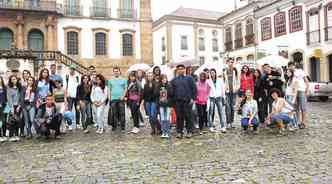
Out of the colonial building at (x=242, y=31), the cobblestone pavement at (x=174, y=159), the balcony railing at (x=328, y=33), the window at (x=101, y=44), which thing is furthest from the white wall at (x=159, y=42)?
the cobblestone pavement at (x=174, y=159)

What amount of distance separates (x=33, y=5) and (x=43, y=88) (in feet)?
Answer: 80.4

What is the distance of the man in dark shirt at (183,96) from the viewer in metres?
9.00

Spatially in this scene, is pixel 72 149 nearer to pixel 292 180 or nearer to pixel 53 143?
pixel 53 143

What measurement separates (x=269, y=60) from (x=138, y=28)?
22759 mm

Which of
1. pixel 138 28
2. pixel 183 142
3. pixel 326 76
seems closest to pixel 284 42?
pixel 326 76

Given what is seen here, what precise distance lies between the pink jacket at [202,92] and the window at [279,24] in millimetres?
22371

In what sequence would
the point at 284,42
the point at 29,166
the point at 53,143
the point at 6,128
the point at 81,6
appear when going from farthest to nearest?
the point at 81,6
the point at 284,42
the point at 6,128
the point at 53,143
the point at 29,166

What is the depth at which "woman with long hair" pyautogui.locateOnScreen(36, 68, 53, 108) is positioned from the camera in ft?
31.8

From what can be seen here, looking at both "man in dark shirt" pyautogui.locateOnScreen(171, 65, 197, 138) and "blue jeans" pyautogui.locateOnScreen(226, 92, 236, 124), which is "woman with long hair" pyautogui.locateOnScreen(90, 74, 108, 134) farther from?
"blue jeans" pyautogui.locateOnScreen(226, 92, 236, 124)

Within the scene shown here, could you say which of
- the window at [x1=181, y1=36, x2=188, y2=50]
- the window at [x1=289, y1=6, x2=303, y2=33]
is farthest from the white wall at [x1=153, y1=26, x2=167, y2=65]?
the window at [x1=289, y1=6, x2=303, y2=33]

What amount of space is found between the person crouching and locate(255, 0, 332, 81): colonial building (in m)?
21.5

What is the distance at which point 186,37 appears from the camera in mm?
51906

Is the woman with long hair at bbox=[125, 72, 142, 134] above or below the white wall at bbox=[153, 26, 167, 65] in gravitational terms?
below

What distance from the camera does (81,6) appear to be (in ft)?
111
